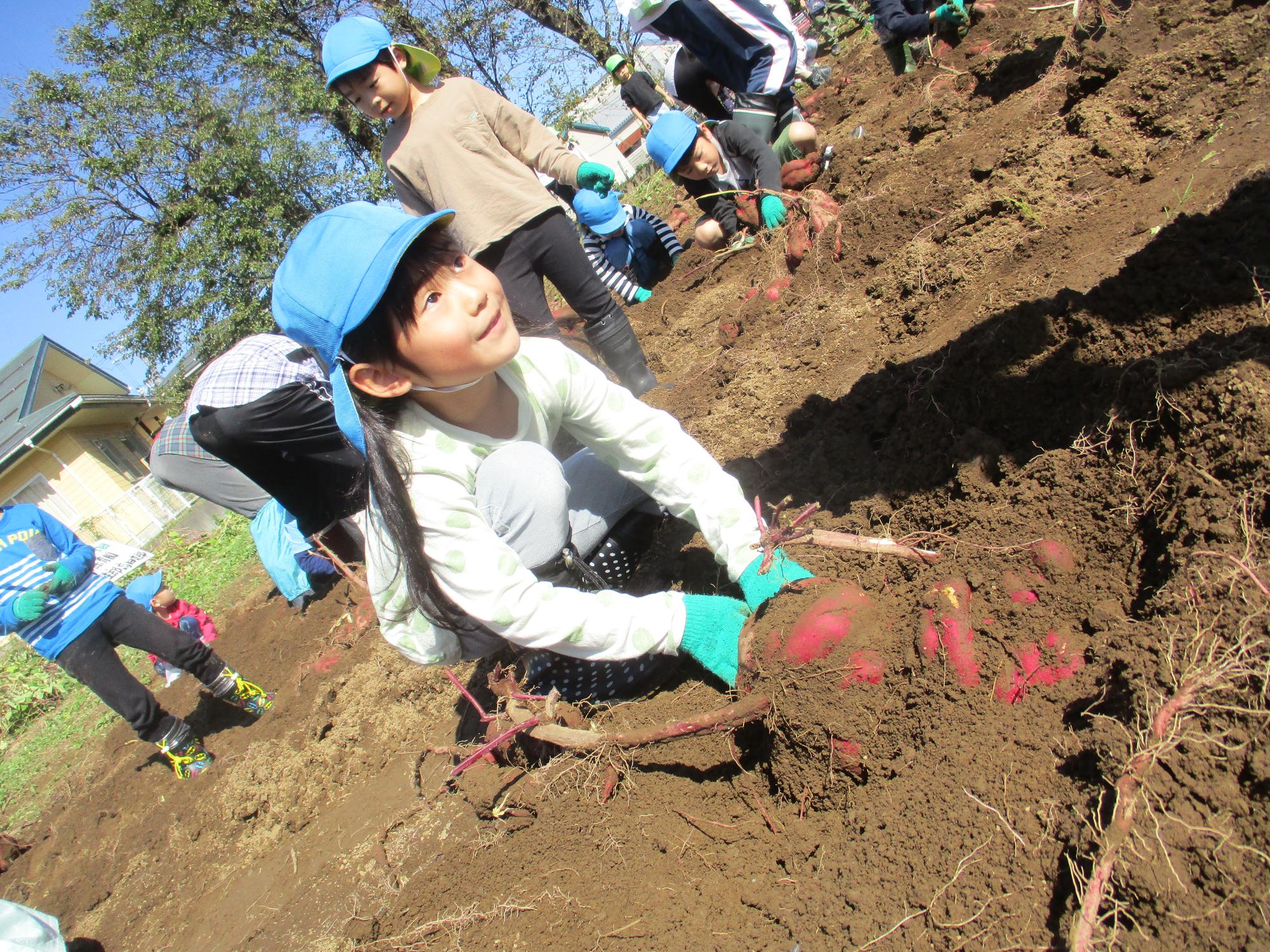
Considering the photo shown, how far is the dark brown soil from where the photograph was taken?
109 centimetres

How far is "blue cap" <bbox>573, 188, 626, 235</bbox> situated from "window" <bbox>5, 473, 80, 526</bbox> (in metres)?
15.1

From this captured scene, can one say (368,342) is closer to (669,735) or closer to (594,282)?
(669,735)

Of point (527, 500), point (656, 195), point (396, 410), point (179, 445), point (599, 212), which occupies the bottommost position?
point (656, 195)

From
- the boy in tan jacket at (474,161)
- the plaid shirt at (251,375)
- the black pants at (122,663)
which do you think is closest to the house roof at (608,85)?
the boy in tan jacket at (474,161)

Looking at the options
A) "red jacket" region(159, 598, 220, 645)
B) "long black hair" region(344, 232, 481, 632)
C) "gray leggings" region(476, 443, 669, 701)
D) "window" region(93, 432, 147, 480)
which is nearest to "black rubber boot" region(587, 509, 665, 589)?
"gray leggings" region(476, 443, 669, 701)

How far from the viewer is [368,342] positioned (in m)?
1.56

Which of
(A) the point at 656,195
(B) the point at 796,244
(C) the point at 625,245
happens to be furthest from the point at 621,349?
(A) the point at 656,195

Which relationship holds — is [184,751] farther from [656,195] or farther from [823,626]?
[656,195]

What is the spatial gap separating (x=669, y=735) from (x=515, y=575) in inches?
19.5

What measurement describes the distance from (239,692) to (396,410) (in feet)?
9.03

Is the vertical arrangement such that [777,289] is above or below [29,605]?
below

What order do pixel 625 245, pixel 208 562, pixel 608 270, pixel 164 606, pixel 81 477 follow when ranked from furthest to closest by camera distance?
pixel 81 477
pixel 208 562
pixel 625 245
pixel 608 270
pixel 164 606

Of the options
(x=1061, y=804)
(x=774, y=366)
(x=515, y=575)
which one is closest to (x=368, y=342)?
(x=515, y=575)

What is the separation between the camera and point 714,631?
5.76 feet
